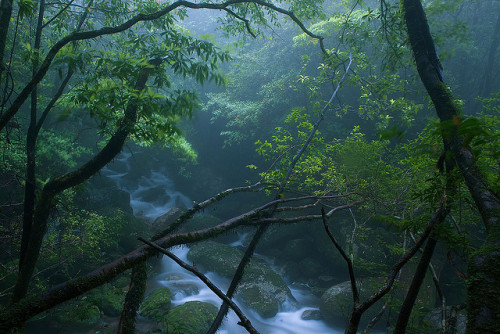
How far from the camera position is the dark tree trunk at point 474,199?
1259mm

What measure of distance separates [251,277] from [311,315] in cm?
248

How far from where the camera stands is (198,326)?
→ 7.19 metres

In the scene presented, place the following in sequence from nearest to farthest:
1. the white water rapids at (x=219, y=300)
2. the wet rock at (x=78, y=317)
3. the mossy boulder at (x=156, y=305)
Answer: the wet rock at (x=78, y=317)
the mossy boulder at (x=156, y=305)
the white water rapids at (x=219, y=300)

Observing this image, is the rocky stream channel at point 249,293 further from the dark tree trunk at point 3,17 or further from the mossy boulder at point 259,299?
the dark tree trunk at point 3,17

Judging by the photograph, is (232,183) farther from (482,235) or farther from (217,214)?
(482,235)

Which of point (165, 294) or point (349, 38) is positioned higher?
point (349, 38)

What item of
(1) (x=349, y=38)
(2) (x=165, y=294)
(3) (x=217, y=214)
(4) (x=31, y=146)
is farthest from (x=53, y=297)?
(3) (x=217, y=214)

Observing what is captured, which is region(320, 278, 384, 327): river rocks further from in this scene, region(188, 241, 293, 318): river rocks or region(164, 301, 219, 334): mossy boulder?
region(164, 301, 219, 334): mossy boulder

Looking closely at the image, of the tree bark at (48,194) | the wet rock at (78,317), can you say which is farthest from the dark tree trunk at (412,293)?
the wet rock at (78,317)

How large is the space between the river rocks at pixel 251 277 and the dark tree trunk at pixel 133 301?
5.34 meters

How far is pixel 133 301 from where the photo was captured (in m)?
2.58

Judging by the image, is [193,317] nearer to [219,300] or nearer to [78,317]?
[219,300]

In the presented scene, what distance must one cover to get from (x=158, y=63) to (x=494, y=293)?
168 inches

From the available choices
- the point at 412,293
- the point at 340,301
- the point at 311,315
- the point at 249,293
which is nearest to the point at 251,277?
the point at 249,293
